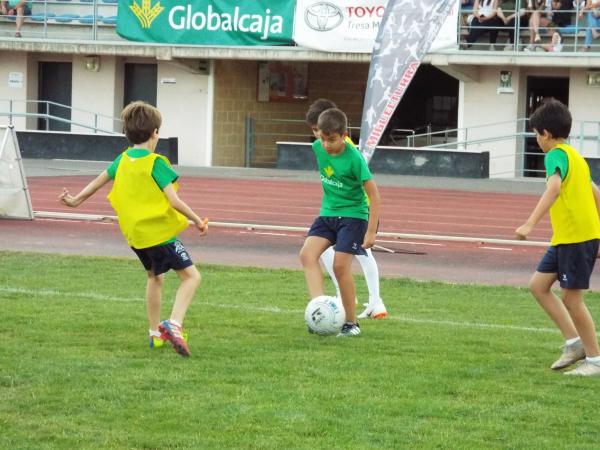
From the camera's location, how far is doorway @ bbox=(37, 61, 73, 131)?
37.1 meters

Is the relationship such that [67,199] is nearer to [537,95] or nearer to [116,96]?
[537,95]

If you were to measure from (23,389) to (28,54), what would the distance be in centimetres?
3067

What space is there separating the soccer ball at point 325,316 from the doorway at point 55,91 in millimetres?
28586

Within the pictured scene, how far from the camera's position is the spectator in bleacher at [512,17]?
30891mm

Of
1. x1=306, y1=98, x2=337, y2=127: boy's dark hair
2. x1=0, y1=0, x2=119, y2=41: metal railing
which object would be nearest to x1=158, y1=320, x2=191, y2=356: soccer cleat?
x1=306, y1=98, x2=337, y2=127: boy's dark hair

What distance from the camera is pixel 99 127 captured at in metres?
36.4

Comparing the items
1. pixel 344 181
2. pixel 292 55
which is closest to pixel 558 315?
pixel 344 181

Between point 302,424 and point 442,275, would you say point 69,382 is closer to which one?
point 302,424

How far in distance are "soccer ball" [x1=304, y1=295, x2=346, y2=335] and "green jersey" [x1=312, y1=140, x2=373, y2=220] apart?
69cm

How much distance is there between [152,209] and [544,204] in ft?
8.27

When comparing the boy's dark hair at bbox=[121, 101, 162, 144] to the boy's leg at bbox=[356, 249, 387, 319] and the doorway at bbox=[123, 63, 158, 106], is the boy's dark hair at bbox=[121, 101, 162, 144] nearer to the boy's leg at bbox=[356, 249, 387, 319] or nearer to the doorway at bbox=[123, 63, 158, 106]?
the boy's leg at bbox=[356, 249, 387, 319]

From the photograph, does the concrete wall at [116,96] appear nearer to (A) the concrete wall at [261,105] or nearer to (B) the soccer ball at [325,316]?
(A) the concrete wall at [261,105]

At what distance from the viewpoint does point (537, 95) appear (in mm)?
32625

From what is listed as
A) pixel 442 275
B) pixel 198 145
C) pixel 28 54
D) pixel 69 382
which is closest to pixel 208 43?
pixel 198 145
